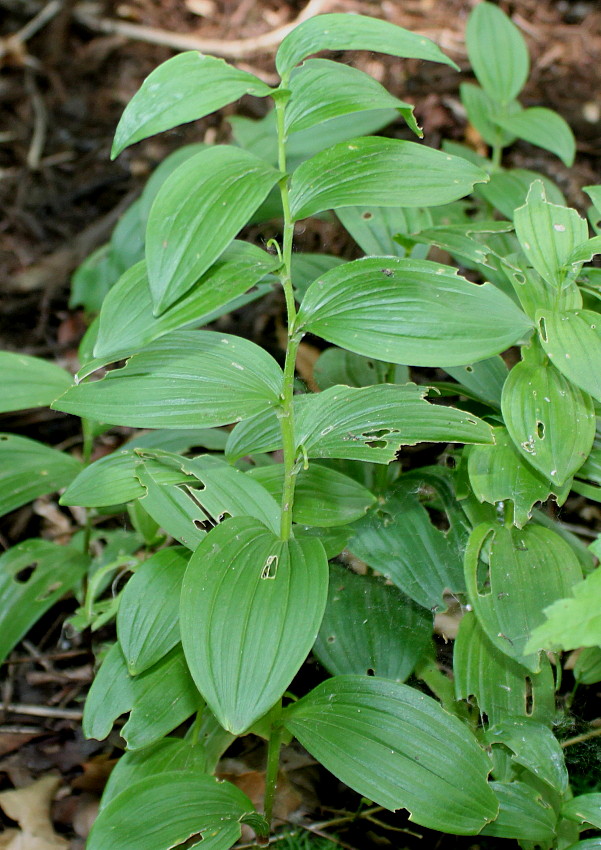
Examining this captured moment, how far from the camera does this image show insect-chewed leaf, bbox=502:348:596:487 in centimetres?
128

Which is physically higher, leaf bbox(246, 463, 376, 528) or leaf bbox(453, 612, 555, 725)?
leaf bbox(246, 463, 376, 528)

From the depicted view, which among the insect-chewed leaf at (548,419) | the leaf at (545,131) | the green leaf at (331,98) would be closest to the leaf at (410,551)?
the insect-chewed leaf at (548,419)

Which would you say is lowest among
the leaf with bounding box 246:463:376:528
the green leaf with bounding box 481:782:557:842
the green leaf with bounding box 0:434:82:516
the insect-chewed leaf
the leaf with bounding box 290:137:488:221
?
the green leaf with bounding box 481:782:557:842

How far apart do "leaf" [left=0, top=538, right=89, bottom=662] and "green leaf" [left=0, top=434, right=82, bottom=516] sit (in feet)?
0.41

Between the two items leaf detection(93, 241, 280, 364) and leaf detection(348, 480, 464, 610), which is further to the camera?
leaf detection(348, 480, 464, 610)

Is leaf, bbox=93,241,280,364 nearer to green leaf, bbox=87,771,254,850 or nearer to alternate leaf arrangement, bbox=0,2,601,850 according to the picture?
alternate leaf arrangement, bbox=0,2,601,850

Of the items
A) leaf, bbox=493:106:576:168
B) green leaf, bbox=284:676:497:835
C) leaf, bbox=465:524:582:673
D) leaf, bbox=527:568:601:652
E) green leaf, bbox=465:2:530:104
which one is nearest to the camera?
leaf, bbox=527:568:601:652

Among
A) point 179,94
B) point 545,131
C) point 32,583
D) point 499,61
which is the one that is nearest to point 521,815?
point 32,583

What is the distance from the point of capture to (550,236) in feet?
4.55

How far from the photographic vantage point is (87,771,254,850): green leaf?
123 cm

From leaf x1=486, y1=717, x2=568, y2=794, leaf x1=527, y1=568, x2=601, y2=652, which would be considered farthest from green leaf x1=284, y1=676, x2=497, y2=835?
leaf x1=527, y1=568, x2=601, y2=652

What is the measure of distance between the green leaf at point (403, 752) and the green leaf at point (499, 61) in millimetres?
1855

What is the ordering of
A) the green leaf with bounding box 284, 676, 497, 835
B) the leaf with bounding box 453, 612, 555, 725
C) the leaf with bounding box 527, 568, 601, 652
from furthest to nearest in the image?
the leaf with bounding box 453, 612, 555, 725 < the green leaf with bounding box 284, 676, 497, 835 < the leaf with bounding box 527, 568, 601, 652

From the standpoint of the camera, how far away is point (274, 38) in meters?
3.41
